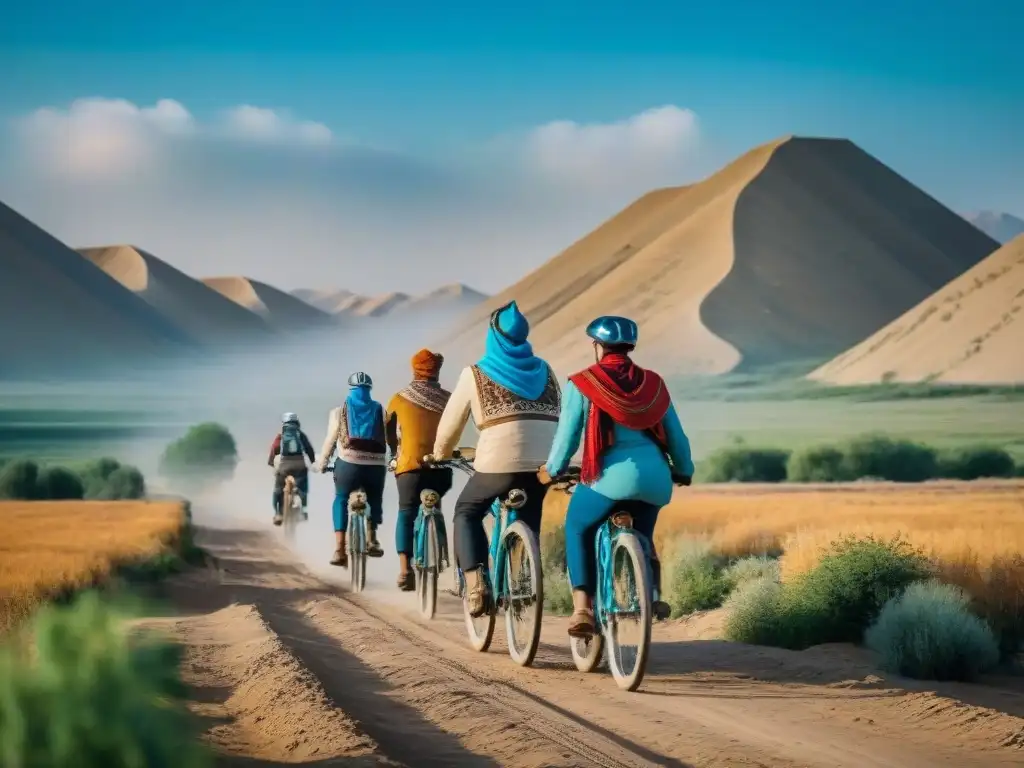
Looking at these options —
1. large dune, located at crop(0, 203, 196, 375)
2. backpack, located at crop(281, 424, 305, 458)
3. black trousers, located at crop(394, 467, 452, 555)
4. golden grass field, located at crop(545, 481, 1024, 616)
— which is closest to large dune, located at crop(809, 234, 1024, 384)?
large dune, located at crop(0, 203, 196, 375)

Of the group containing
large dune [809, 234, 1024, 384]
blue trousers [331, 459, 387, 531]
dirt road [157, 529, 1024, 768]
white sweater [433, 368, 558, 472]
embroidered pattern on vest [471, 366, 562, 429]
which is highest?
large dune [809, 234, 1024, 384]

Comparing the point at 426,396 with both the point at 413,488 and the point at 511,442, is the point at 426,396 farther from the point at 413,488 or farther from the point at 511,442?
the point at 511,442

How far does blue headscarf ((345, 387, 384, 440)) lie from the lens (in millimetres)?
16828

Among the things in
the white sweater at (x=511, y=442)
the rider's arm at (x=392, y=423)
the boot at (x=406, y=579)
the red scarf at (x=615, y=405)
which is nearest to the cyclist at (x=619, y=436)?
the red scarf at (x=615, y=405)

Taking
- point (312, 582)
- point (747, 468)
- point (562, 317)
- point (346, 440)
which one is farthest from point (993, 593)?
point (562, 317)

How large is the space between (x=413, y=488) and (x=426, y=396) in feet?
2.72

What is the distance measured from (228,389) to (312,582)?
13137 centimetres

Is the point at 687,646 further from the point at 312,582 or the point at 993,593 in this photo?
the point at 312,582

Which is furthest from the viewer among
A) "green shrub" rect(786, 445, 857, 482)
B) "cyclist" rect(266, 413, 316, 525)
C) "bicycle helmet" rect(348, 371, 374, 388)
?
"green shrub" rect(786, 445, 857, 482)

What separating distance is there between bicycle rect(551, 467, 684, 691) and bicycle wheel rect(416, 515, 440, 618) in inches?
157

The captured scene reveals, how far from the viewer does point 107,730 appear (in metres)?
6.02

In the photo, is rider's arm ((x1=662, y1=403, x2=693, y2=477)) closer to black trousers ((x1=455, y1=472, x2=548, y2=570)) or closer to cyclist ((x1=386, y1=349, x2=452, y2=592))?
black trousers ((x1=455, y1=472, x2=548, y2=570))

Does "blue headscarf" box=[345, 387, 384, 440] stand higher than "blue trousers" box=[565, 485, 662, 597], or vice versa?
"blue headscarf" box=[345, 387, 384, 440]

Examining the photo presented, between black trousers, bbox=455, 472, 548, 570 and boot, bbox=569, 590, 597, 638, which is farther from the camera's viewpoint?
black trousers, bbox=455, 472, 548, 570
